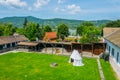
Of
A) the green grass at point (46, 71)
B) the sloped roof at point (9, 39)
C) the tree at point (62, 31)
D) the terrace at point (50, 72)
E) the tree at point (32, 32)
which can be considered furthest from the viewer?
the tree at point (62, 31)

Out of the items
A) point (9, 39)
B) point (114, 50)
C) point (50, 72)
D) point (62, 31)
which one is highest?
point (62, 31)

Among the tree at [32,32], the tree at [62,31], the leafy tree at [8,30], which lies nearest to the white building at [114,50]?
the tree at [32,32]

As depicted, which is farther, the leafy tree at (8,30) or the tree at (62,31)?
the tree at (62,31)

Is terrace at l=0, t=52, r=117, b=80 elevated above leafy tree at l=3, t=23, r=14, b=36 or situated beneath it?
situated beneath

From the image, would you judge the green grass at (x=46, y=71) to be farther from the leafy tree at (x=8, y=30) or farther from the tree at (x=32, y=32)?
the leafy tree at (x=8, y=30)

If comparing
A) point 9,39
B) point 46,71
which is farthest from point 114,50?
point 9,39

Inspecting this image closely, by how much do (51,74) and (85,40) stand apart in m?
26.5

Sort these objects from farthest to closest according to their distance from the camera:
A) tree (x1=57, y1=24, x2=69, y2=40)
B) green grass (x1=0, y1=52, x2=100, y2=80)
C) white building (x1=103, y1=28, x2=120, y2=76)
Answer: tree (x1=57, y1=24, x2=69, y2=40) → white building (x1=103, y1=28, x2=120, y2=76) → green grass (x1=0, y1=52, x2=100, y2=80)

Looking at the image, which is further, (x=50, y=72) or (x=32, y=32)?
(x=32, y=32)

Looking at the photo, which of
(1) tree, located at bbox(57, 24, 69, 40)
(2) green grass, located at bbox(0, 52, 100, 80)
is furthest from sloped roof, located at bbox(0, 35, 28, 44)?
(1) tree, located at bbox(57, 24, 69, 40)

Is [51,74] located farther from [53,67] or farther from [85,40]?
[85,40]

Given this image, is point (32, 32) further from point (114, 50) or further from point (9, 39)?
point (114, 50)

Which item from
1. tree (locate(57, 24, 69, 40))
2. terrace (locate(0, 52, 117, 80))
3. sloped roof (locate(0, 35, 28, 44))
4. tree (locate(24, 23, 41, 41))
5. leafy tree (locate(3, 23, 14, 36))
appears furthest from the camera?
tree (locate(57, 24, 69, 40))

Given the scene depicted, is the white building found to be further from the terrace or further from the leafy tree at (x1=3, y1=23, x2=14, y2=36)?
the leafy tree at (x1=3, y1=23, x2=14, y2=36)
